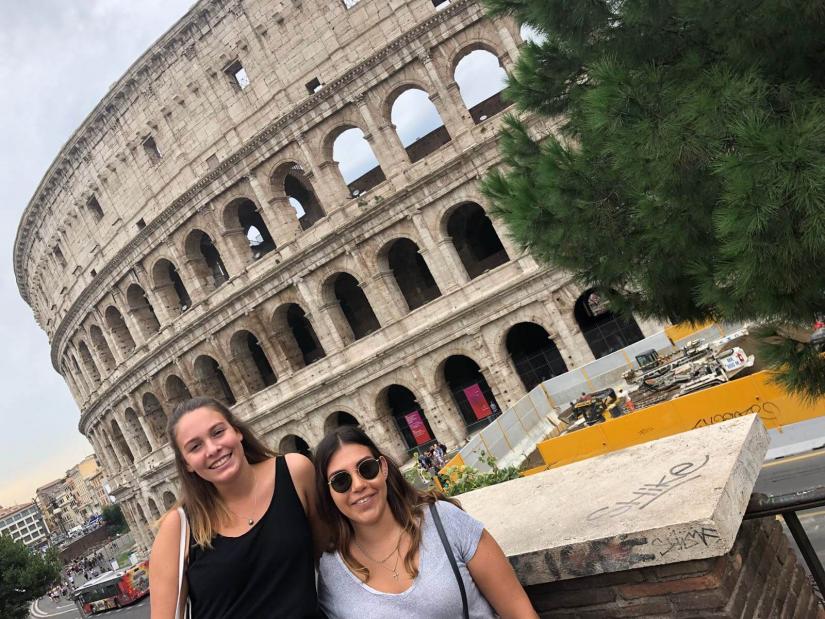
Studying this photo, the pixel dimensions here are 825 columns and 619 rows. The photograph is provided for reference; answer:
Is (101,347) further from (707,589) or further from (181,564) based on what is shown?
(707,589)

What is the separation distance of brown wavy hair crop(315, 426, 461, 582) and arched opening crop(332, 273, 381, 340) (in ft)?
71.2

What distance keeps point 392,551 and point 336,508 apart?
10.7 inches

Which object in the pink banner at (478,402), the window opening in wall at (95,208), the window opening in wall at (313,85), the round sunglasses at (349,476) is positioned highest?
the window opening in wall at (95,208)

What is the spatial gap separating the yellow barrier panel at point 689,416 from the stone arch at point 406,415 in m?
7.74

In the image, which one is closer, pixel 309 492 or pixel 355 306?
pixel 309 492

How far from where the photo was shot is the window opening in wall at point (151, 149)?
2436cm

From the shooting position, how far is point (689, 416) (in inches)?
505

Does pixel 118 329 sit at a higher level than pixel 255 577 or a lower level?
higher

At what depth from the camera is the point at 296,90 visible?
21.1 m

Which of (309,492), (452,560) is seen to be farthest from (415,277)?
(452,560)

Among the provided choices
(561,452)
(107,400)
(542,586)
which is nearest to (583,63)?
(542,586)

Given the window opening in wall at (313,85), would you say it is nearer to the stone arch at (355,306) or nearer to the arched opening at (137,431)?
the stone arch at (355,306)

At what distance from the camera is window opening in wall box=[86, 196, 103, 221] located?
26.8 metres

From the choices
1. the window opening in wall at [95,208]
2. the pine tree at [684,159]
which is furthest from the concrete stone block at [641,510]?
the window opening in wall at [95,208]
